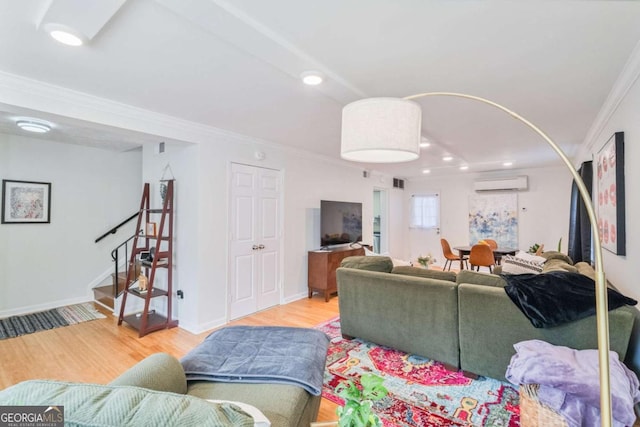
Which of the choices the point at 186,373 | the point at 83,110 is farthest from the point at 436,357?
the point at 83,110

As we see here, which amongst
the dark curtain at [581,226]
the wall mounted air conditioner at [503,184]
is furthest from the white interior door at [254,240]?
the wall mounted air conditioner at [503,184]

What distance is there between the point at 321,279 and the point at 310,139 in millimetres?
2072

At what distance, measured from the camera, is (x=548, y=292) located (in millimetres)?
2037

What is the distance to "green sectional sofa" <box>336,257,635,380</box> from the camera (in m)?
2.03

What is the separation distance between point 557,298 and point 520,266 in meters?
1.05

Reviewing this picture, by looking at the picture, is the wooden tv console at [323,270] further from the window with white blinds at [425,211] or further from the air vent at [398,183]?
the window with white blinds at [425,211]

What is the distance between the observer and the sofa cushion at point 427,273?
265cm

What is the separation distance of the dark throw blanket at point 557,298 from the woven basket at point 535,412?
493 millimetres

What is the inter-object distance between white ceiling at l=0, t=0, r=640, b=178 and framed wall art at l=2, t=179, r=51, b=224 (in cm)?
121

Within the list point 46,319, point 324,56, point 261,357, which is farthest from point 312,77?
point 46,319

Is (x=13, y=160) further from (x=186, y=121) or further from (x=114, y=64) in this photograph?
(x=114, y=64)

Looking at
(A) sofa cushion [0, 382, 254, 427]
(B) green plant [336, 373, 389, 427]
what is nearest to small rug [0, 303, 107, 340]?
(A) sofa cushion [0, 382, 254, 427]

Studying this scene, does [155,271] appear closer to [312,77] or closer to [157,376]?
[157,376]

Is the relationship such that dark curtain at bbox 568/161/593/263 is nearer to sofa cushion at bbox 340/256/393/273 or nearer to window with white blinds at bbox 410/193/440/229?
sofa cushion at bbox 340/256/393/273
